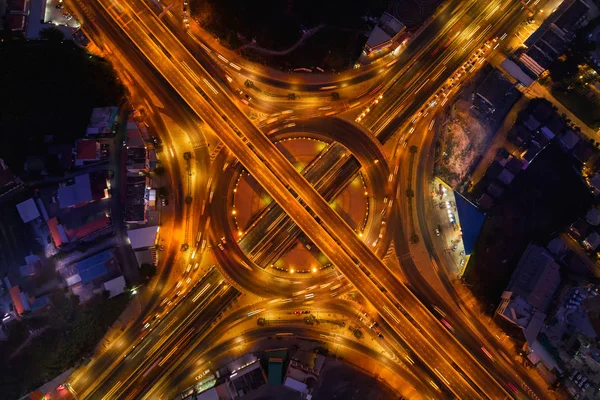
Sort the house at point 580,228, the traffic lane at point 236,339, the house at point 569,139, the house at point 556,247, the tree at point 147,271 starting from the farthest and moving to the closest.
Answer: the house at point 569,139
the house at point 580,228
the house at point 556,247
the tree at point 147,271
the traffic lane at point 236,339

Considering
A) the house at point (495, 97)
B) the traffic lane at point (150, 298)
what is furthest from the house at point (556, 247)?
the traffic lane at point (150, 298)

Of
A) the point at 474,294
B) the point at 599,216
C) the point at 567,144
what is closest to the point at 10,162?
the point at 474,294

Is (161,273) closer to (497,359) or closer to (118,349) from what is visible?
(118,349)

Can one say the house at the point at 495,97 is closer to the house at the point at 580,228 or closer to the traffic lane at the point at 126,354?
the house at the point at 580,228

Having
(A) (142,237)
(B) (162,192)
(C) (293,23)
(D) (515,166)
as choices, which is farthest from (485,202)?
(A) (142,237)

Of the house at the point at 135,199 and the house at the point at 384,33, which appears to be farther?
the house at the point at 384,33

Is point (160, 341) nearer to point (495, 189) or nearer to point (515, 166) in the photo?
point (495, 189)
